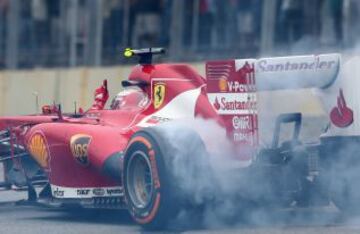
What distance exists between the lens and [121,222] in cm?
1150

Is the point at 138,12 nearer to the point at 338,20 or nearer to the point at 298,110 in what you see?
the point at 338,20

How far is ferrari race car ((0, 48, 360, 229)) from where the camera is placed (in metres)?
10.4

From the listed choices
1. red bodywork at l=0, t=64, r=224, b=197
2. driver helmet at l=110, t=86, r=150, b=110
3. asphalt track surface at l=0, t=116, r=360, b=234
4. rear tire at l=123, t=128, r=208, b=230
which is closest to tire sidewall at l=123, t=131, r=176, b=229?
rear tire at l=123, t=128, r=208, b=230

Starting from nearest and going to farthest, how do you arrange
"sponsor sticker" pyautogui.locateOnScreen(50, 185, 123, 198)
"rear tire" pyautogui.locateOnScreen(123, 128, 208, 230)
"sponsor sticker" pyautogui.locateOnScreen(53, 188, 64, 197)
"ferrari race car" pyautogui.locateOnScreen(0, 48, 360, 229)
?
"rear tire" pyautogui.locateOnScreen(123, 128, 208, 230) < "ferrari race car" pyautogui.locateOnScreen(0, 48, 360, 229) < "sponsor sticker" pyautogui.locateOnScreen(50, 185, 123, 198) < "sponsor sticker" pyautogui.locateOnScreen(53, 188, 64, 197)

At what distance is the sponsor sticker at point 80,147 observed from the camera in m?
11.3

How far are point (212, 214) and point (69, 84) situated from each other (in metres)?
10.7

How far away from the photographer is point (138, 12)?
2892cm

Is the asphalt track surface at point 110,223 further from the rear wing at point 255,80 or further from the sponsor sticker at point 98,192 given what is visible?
the rear wing at point 255,80

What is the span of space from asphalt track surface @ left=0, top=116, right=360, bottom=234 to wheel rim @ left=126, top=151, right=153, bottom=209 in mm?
266

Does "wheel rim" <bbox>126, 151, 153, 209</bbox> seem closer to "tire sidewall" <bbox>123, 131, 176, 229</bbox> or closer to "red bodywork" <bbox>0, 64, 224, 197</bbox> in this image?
"tire sidewall" <bbox>123, 131, 176, 229</bbox>

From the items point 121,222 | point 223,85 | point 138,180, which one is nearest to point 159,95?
point 223,85

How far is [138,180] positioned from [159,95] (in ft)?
3.25

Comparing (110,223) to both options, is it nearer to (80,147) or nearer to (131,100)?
(80,147)

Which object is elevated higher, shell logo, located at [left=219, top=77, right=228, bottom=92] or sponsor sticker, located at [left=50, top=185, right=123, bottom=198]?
shell logo, located at [left=219, top=77, right=228, bottom=92]
